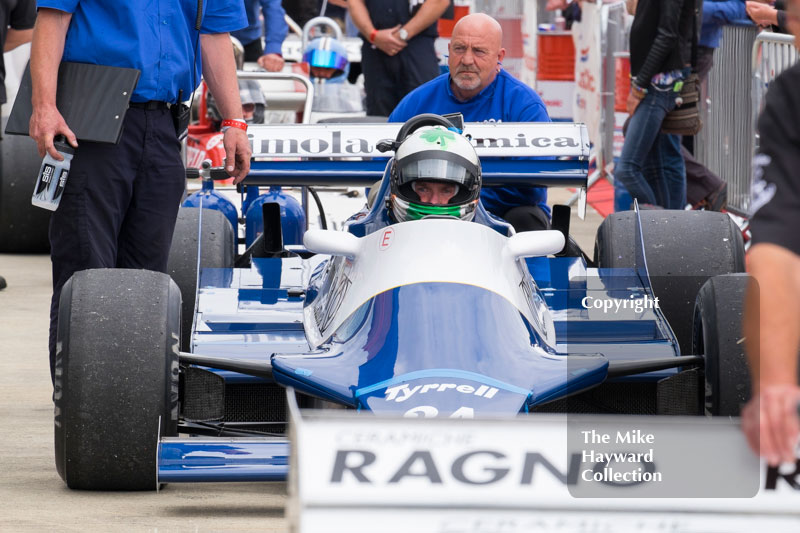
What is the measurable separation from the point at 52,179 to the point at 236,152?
76cm

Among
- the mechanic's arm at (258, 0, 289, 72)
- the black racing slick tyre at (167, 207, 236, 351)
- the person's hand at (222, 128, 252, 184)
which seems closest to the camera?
the person's hand at (222, 128, 252, 184)

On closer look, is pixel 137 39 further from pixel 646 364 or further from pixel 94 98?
pixel 646 364

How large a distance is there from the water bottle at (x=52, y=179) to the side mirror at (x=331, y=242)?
859 millimetres

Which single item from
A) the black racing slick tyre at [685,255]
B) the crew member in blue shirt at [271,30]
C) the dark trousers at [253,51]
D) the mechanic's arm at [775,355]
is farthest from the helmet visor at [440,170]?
the dark trousers at [253,51]

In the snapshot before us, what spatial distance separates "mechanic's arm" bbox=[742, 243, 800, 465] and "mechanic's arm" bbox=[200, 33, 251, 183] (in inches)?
119

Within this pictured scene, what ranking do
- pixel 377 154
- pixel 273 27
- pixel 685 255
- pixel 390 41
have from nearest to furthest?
pixel 685 255, pixel 377 154, pixel 390 41, pixel 273 27

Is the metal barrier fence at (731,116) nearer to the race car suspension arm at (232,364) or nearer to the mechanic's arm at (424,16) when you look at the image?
the mechanic's arm at (424,16)

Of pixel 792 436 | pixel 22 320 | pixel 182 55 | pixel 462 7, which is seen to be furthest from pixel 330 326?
pixel 462 7

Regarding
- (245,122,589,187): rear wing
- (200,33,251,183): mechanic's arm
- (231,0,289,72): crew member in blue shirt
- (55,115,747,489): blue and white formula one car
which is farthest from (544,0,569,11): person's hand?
(200,33,251,183): mechanic's arm

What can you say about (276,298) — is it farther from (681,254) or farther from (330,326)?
(681,254)

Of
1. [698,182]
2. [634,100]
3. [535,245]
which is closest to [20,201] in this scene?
[634,100]

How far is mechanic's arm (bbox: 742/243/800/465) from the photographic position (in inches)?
96.4

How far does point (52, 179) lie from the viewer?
4.86 metres

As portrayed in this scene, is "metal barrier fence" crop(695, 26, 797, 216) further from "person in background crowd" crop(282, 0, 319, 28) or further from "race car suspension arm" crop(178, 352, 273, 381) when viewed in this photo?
"person in background crowd" crop(282, 0, 319, 28)
